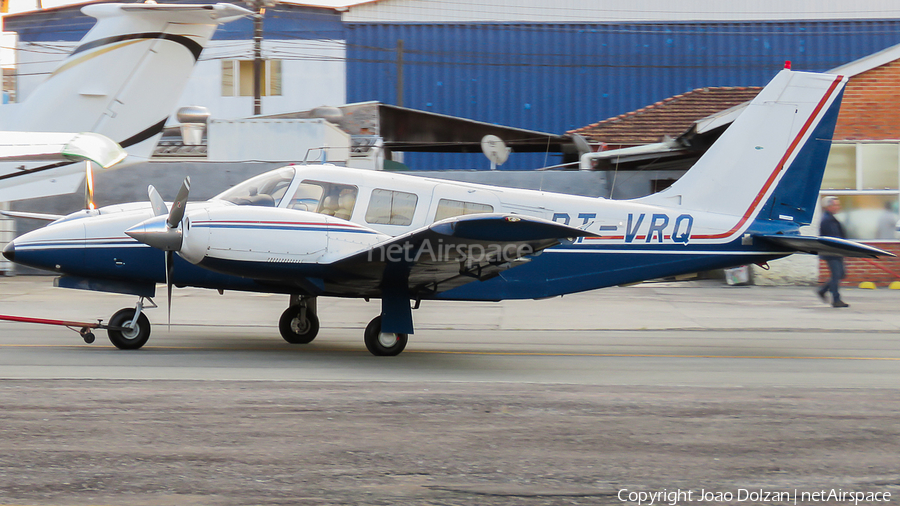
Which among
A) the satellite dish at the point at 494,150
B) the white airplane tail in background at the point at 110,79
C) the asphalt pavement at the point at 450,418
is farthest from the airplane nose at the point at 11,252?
the satellite dish at the point at 494,150

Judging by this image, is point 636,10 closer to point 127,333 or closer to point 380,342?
point 380,342

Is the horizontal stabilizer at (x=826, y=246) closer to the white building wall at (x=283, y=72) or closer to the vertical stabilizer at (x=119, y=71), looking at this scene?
the vertical stabilizer at (x=119, y=71)

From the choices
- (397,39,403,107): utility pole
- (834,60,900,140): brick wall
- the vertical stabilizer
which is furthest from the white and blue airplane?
(397,39,403,107): utility pole

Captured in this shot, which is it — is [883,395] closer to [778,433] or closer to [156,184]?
[778,433]

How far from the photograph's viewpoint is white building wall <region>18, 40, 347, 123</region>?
104 feet

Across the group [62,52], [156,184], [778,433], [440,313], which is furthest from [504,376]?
[62,52]

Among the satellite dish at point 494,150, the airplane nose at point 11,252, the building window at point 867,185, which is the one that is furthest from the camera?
the satellite dish at point 494,150

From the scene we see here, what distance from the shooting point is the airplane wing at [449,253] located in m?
7.48

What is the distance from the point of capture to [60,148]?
11047 millimetres

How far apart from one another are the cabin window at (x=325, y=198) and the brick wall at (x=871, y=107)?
546 inches

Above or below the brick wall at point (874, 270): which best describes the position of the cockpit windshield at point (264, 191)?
above

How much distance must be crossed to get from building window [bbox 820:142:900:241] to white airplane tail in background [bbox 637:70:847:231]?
8.87m

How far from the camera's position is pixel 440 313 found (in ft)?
46.2

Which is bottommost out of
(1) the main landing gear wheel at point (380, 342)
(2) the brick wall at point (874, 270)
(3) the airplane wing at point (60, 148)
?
(2) the brick wall at point (874, 270)
